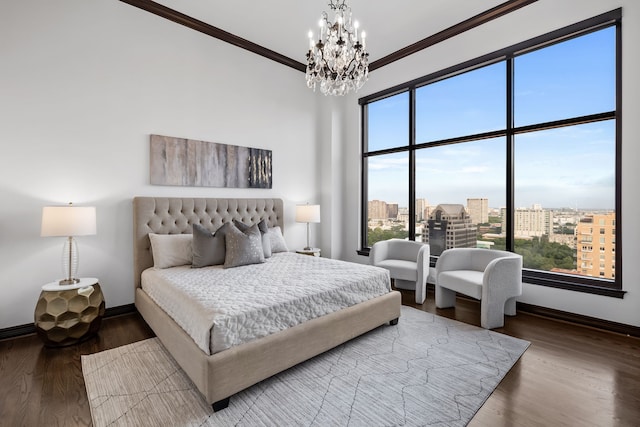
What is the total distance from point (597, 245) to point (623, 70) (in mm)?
1628

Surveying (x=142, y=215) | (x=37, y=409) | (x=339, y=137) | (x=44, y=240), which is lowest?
(x=37, y=409)

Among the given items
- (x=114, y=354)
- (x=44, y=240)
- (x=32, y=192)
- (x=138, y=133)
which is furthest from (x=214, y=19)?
(x=114, y=354)

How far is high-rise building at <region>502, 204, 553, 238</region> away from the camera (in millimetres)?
3350

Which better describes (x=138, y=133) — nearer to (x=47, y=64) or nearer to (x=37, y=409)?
(x=47, y=64)

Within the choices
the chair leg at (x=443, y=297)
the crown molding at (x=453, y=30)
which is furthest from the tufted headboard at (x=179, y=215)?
the crown molding at (x=453, y=30)

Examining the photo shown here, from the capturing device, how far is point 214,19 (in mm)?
3691

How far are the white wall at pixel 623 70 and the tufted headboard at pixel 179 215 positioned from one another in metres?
2.65

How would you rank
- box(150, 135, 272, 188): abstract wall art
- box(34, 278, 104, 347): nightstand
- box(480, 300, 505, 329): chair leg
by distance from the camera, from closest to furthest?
box(34, 278, 104, 347): nightstand < box(480, 300, 505, 329): chair leg < box(150, 135, 272, 188): abstract wall art

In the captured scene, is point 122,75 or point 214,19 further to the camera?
point 214,19

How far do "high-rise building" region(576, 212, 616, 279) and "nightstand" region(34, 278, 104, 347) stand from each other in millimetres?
4637

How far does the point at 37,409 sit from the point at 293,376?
150 centimetres

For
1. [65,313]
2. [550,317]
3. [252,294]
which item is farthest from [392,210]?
[65,313]

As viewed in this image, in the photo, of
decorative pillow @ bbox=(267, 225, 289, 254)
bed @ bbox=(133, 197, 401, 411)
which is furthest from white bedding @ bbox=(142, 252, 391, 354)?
decorative pillow @ bbox=(267, 225, 289, 254)

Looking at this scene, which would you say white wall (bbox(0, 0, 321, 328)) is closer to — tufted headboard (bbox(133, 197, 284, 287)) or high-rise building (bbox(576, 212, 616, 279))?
tufted headboard (bbox(133, 197, 284, 287))
